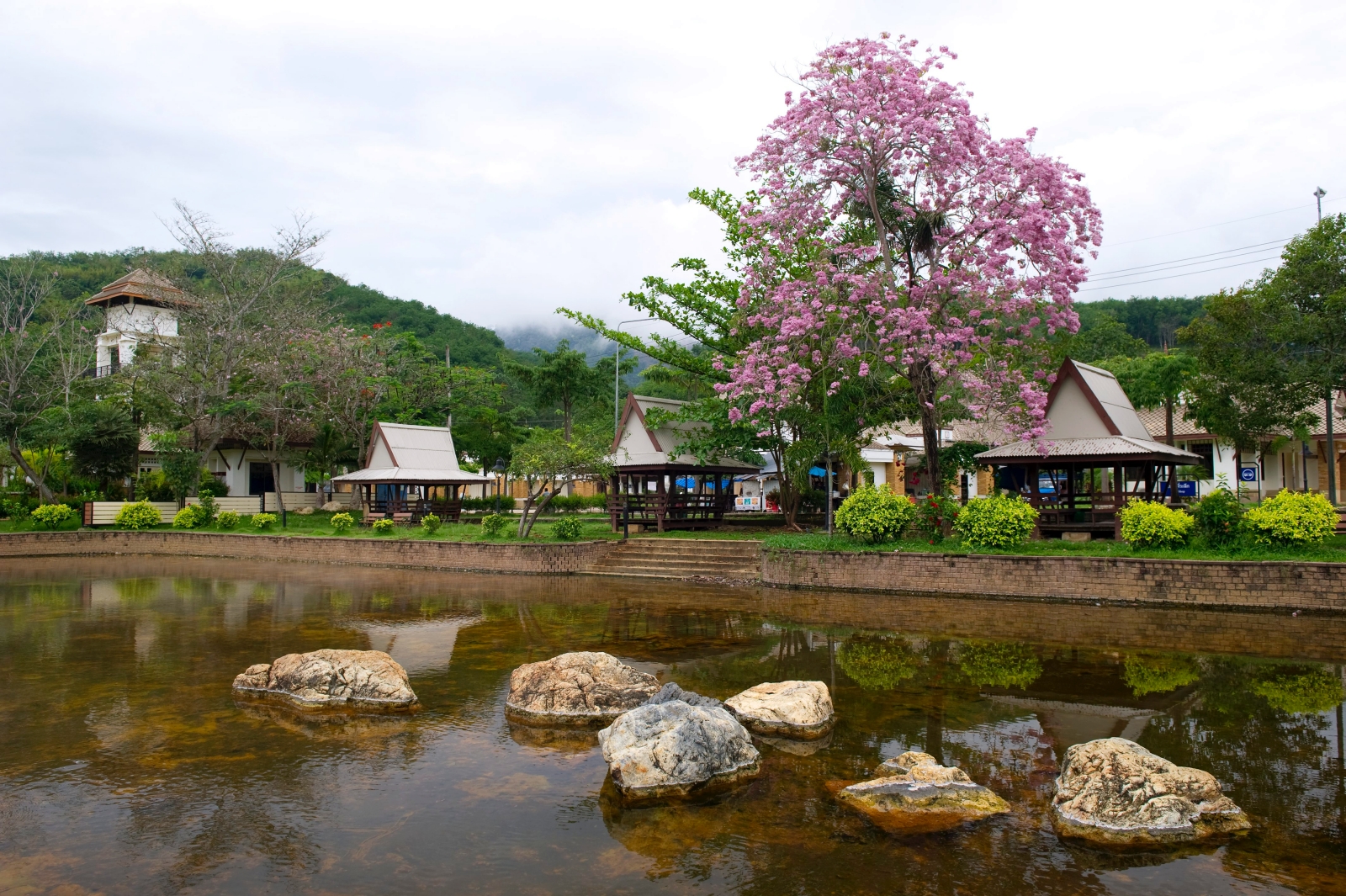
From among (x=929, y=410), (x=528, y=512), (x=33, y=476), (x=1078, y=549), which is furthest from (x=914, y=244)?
(x=33, y=476)

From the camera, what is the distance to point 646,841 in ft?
17.0

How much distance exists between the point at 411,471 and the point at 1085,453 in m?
19.4

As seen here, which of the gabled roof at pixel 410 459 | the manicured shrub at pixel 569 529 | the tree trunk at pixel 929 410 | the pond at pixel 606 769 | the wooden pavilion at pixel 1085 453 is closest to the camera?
the pond at pixel 606 769

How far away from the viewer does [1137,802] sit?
5312 mm

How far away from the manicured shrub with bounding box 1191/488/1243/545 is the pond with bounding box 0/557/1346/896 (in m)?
2.01

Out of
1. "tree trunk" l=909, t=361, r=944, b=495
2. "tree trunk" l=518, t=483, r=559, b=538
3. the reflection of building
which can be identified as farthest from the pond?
the reflection of building

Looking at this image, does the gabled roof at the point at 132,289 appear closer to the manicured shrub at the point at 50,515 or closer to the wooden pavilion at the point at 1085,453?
the manicured shrub at the point at 50,515

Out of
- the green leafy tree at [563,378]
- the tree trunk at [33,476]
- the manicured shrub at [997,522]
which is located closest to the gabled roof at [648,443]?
the manicured shrub at [997,522]

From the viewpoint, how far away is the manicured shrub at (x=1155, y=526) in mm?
14281

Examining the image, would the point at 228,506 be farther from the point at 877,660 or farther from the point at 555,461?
the point at 877,660

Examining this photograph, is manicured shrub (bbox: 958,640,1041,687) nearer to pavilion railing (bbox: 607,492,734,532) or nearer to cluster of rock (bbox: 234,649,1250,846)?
cluster of rock (bbox: 234,649,1250,846)

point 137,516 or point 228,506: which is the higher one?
point 228,506

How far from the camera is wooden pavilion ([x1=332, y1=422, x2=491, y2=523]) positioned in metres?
26.9

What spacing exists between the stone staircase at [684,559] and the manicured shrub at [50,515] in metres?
19.2
